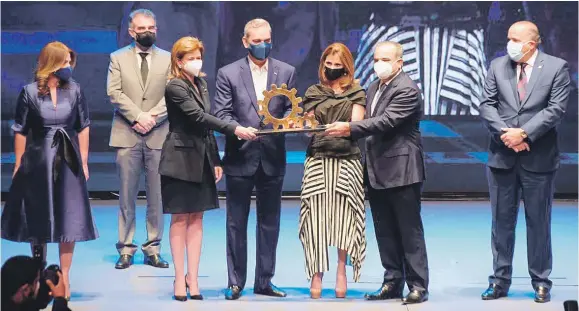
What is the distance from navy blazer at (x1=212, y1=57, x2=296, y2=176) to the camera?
223 inches

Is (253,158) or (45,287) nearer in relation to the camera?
(45,287)

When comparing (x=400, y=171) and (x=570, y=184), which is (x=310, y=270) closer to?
(x=400, y=171)

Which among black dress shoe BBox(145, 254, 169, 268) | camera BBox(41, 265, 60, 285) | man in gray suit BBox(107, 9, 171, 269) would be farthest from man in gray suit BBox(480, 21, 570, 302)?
camera BBox(41, 265, 60, 285)

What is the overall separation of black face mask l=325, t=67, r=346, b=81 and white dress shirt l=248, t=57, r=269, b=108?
43cm

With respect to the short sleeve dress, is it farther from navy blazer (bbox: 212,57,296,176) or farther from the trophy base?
the trophy base

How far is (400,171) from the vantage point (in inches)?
215

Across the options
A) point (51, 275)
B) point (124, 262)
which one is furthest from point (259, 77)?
point (51, 275)

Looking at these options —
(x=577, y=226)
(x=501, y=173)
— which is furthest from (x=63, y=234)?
(x=577, y=226)

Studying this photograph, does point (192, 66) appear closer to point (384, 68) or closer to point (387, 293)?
point (384, 68)

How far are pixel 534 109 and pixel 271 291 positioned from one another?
189cm

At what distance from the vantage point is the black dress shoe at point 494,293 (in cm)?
568

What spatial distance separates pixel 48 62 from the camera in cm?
552

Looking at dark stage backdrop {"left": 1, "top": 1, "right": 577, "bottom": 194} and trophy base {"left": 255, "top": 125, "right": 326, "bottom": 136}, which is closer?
trophy base {"left": 255, "top": 125, "right": 326, "bottom": 136}

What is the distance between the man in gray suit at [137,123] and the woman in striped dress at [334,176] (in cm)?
156
